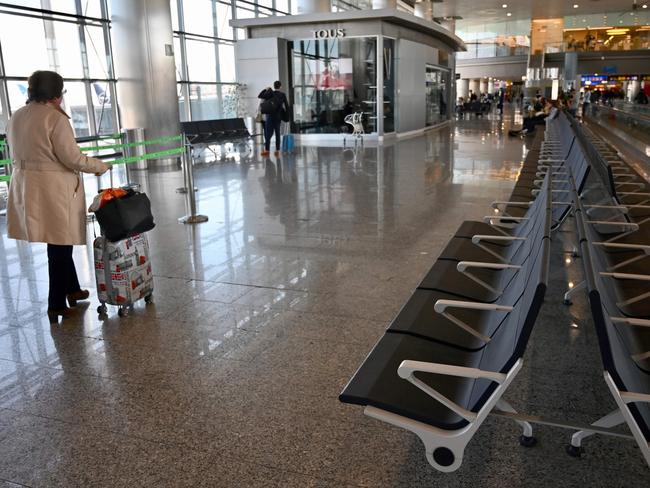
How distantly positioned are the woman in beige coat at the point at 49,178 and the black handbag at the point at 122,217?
0.26 metres

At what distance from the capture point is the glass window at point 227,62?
68.2 ft

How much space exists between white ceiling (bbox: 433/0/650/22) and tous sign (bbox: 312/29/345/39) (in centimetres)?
1930

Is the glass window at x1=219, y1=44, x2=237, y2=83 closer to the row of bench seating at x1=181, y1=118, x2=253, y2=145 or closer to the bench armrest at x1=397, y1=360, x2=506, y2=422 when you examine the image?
the row of bench seating at x1=181, y1=118, x2=253, y2=145

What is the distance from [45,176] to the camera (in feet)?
13.2

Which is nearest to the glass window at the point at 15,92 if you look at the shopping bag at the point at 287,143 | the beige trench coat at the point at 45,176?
the shopping bag at the point at 287,143

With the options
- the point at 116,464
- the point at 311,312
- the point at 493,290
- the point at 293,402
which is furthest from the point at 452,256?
the point at 116,464

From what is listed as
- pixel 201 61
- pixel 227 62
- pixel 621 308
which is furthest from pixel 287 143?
pixel 621 308

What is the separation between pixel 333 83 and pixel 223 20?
5.03m

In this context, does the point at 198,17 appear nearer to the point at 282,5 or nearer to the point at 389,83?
the point at 282,5

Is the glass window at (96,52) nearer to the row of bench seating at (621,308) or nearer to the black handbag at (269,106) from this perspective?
the black handbag at (269,106)

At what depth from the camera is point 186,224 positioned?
23.9ft

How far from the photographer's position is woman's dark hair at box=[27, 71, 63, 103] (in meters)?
3.91

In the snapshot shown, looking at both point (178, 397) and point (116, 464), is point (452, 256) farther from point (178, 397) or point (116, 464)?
point (116, 464)

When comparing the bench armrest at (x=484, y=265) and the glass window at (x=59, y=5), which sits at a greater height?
the glass window at (x=59, y=5)
